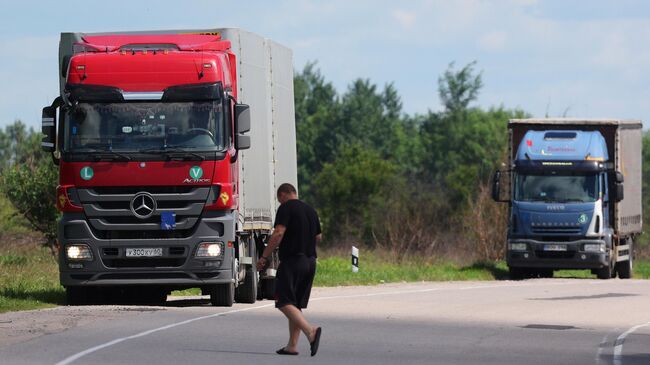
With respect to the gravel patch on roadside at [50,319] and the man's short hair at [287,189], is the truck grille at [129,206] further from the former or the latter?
the man's short hair at [287,189]

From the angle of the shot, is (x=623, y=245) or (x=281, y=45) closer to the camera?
(x=281, y=45)

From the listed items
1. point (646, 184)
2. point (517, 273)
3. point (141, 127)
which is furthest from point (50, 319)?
point (646, 184)

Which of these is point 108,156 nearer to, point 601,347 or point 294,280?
point 294,280

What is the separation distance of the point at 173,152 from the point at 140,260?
1.71m

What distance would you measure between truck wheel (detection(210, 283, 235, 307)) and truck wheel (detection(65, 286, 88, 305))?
6.48 ft

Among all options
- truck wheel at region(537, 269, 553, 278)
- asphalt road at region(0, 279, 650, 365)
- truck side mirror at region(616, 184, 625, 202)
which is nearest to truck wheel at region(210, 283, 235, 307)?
asphalt road at region(0, 279, 650, 365)

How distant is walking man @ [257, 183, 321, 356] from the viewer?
14.6 metres

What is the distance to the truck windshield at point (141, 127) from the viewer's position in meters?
20.8

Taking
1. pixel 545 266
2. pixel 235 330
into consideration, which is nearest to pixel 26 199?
pixel 545 266

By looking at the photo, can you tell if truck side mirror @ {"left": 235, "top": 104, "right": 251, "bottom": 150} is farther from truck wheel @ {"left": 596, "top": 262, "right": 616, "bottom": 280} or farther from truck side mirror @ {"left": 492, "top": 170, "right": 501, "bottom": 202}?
truck wheel @ {"left": 596, "top": 262, "right": 616, "bottom": 280}

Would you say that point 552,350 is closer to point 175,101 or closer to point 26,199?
point 175,101

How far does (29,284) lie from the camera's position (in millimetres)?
26375

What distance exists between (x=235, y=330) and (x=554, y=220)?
21307mm

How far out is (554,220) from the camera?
3762cm
